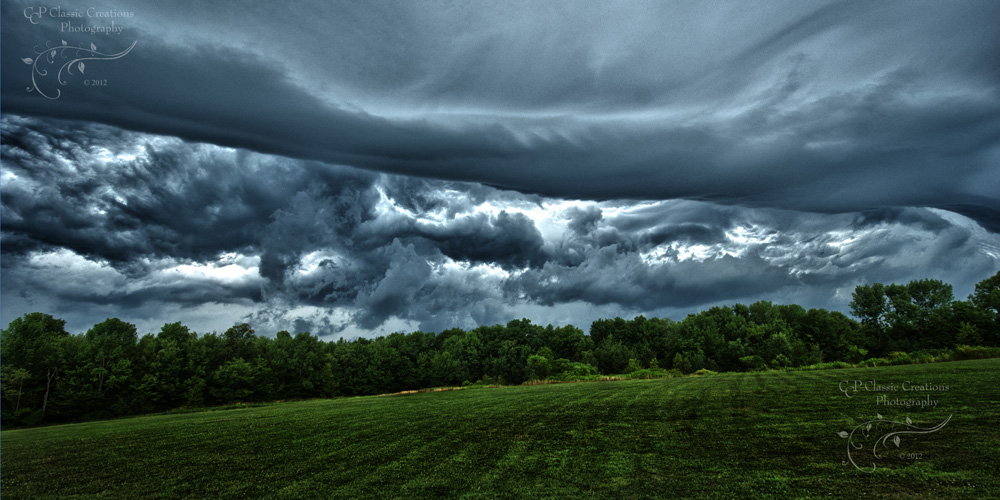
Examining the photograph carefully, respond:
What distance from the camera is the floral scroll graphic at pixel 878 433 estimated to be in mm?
11250

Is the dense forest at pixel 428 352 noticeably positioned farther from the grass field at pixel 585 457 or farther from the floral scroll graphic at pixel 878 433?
the floral scroll graphic at pixel 878 433

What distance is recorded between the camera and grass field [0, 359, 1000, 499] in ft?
30.3

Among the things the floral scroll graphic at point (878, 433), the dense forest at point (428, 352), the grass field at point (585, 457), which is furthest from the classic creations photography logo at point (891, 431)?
the dense forest at point (428, 352)

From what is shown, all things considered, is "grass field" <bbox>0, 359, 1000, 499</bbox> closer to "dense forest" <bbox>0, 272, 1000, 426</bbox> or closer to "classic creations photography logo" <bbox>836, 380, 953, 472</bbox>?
"classic creations photography logo" <bbox>836, 380, 953, 472</bbox>

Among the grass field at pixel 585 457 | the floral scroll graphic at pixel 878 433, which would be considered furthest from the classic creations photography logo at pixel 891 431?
the grass field at pixel 585 457

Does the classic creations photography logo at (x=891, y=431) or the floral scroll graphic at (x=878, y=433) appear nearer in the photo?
the classic creations photography logo at (x=891, y=431)

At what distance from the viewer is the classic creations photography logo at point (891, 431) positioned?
10.4 m

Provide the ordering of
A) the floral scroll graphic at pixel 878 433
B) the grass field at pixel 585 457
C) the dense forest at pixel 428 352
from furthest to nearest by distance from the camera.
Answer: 1. the dense forest at pixel 428 352
2. the floral scroll graphic at pixel 878 433
3. the grass field at pixel 585 457

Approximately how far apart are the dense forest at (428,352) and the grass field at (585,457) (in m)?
54.6

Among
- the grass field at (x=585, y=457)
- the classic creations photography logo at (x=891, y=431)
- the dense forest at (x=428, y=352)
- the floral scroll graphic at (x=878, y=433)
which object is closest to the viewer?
the grass field at (x=585, y=457)

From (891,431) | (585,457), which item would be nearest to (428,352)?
(585,457)

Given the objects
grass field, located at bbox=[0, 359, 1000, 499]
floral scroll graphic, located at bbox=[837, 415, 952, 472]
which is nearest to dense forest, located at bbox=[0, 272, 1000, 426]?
grass field, located at bbox=[0, 359, 1000, 499]

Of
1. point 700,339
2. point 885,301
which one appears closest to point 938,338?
point 885,301

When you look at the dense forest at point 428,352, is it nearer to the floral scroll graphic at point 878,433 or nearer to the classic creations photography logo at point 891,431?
the classic creations photography logo at point 891,431
